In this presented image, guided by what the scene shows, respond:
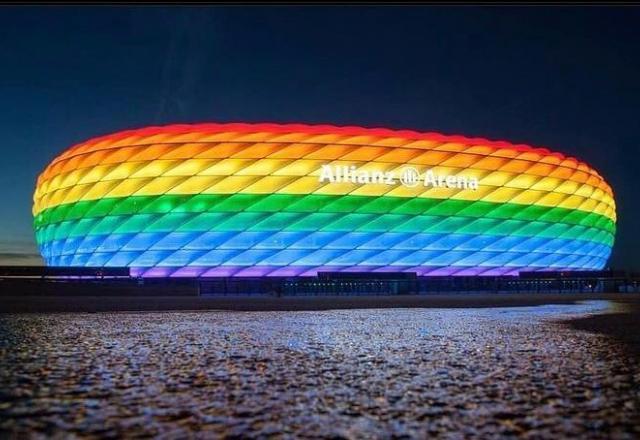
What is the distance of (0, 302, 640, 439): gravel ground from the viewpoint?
3.43 m

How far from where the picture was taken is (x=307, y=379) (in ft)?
16.8

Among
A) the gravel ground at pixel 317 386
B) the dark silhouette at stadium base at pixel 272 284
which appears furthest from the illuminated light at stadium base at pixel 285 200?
the gravel ground at pixel 317 386

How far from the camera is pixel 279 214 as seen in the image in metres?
38.0

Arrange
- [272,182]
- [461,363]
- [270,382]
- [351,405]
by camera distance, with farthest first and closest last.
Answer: [272,182], [461,363], [270,382], [351,405]

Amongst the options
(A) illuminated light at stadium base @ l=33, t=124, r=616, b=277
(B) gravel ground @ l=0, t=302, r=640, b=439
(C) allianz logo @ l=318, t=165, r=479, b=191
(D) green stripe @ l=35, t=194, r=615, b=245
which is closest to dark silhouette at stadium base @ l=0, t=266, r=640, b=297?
(A) illuminated light at stadium base @ l=33, t=124, r=616, b=277

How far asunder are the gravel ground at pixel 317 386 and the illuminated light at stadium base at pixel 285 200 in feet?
95.6

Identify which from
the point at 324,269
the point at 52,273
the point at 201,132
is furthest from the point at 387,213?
the point at 52,273

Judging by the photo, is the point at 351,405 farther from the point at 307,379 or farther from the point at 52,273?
the point at 52,273

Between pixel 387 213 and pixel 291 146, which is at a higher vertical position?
pixel 291 146

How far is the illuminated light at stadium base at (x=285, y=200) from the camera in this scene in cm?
3800

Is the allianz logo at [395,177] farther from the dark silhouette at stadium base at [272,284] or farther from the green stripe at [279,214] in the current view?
the dark silhouette at stadium base at [272,284]

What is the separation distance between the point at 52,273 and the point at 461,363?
25.4 metres

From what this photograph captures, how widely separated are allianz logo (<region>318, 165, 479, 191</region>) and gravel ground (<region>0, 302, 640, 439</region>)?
29.4 m

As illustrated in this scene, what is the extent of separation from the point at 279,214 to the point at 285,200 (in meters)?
0.94
